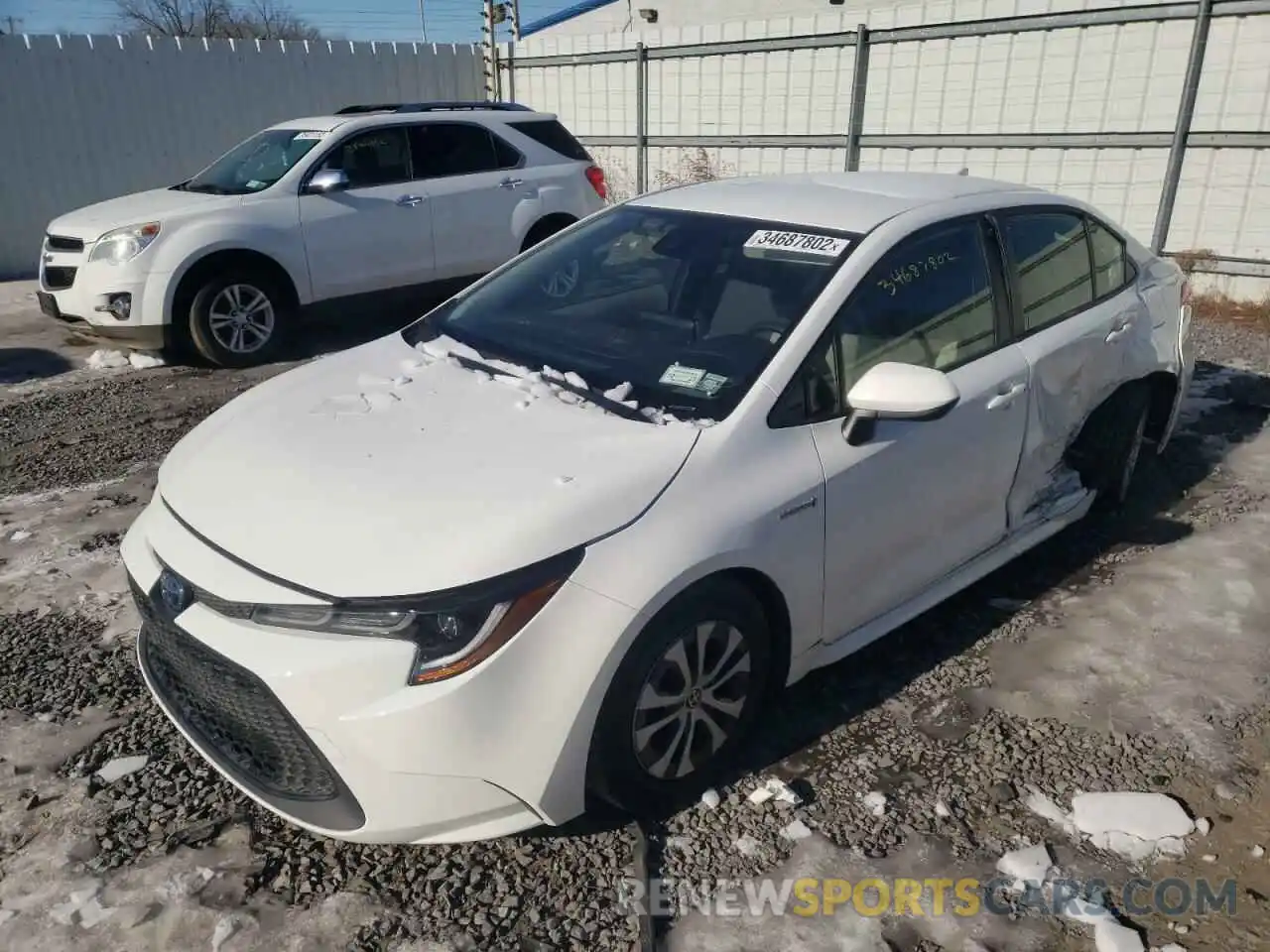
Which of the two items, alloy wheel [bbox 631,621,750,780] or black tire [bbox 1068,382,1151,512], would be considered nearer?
alloy wheel [bbox 631,621,750,780]

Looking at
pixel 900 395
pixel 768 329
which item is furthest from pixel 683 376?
pixel 900 395

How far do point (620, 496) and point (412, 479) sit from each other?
1.81ft

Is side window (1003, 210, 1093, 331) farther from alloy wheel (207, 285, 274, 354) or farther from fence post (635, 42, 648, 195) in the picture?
fence post (635, 42, 648, 195)

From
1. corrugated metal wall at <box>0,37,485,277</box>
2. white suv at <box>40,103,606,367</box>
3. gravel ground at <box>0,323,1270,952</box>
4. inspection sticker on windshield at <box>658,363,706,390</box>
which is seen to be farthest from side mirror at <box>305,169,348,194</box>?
corrugated metal wall at <box>0,37,485,277</box>

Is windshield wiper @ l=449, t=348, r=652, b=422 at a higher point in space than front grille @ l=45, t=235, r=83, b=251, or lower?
higher

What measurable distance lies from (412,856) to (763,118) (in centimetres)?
963

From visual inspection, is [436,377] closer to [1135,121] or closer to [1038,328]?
[1038,328]

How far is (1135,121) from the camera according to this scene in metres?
8.17

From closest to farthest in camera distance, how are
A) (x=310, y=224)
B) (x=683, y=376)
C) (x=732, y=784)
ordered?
1. (x=732, y=784)
2. (x=683, y=376)
3. (x=310, y=224)

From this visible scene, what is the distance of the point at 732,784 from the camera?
113 inches

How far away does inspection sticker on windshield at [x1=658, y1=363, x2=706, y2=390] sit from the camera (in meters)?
2.94

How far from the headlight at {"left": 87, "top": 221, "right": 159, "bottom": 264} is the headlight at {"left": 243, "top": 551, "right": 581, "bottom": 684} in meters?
5.56

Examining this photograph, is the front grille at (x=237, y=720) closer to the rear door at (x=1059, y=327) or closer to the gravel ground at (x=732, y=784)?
the gravel ground at (x=732, y=784)

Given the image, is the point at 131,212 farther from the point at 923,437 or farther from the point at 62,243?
the point at 923,437
